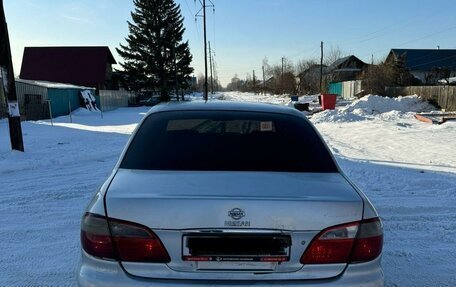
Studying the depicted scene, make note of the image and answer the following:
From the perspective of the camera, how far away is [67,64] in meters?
48.4

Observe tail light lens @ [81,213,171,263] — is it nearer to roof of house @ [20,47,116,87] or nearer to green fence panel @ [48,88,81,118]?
green fence panel @ [48,88,81,118]

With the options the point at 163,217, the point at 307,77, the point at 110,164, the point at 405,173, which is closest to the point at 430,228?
the point at 405,173

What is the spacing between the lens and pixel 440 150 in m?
11.7

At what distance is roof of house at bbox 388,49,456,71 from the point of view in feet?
224

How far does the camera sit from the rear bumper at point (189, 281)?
209cm

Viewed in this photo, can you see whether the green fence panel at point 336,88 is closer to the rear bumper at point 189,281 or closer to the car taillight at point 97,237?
the rear bumper at point 189,281

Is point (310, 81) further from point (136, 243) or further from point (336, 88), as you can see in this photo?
point (136, 243)

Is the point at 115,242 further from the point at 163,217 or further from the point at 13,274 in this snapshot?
the point at 13,274

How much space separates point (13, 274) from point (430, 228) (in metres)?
4.45

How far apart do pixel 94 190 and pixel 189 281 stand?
5.21 metres

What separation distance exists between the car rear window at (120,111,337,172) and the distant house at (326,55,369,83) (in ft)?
233

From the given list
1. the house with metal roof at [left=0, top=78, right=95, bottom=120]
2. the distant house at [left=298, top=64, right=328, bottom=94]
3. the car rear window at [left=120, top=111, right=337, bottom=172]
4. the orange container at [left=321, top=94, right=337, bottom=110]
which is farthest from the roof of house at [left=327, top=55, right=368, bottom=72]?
the car rear window at [left=120, top=111, right=337, bottom=172]

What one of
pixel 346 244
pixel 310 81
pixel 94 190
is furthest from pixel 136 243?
pixel 310 81

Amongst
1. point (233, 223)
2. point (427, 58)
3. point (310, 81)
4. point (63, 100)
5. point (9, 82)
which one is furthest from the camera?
point (310, 81)
